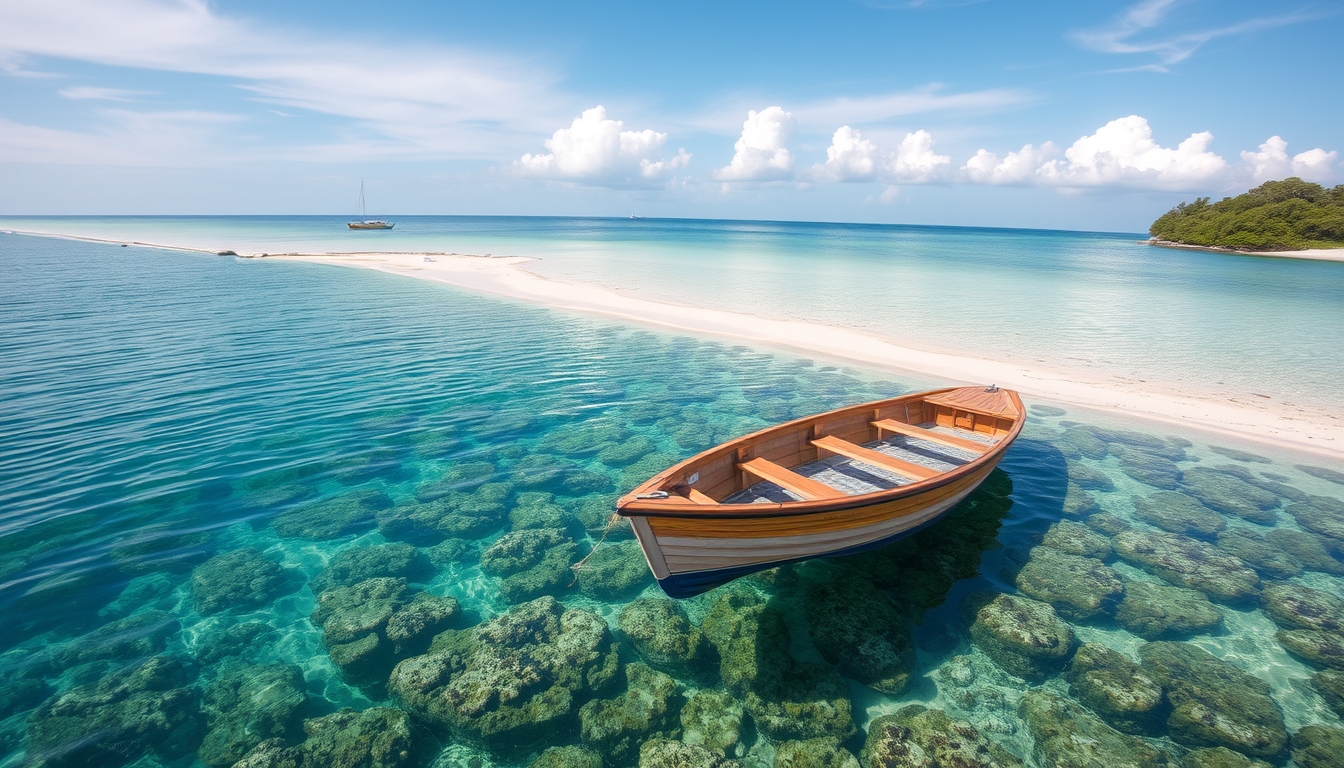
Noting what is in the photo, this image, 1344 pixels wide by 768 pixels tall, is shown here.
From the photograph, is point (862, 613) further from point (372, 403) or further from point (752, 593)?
point (372, 403)

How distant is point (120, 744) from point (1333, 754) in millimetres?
14991

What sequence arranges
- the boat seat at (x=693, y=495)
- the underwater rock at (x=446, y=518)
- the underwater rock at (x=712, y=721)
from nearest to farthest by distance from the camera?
the underwater rock at (x=712, y=721) < the boat seat at (x=693, y=495) < the underwater rock at (x=446, y=518)

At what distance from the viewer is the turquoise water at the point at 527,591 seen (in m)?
6.84

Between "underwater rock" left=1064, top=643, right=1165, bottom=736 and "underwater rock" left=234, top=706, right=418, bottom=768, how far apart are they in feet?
30.1

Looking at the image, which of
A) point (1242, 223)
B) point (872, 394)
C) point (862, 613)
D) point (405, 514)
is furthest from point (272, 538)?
point (1242, 223)

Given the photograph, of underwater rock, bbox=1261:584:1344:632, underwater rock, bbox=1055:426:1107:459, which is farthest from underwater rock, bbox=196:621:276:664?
underwater rock, bbox=1055:426:1107:459

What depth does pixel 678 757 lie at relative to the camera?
639 cm

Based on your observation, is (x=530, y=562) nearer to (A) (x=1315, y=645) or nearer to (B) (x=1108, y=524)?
(B) (x=1108, y=524)

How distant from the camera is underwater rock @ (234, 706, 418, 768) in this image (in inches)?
245

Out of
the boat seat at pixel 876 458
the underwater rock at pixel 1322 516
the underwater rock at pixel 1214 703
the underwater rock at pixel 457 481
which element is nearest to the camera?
the underwater rock at pixel 1214 703

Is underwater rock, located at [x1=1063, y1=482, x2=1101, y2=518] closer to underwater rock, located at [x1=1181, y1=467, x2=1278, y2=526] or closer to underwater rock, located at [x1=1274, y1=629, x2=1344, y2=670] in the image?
underwater rock, located at [x1=1181, y1=467, x2=1278, y2=526]

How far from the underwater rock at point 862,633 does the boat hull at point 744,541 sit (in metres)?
1.07

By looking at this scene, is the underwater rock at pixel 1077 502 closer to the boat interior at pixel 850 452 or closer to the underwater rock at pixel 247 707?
the boat interior at pixel 850 452

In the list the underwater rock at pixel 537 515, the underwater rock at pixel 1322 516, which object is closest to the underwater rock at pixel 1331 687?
the underwater rock at pixel 1322 516
